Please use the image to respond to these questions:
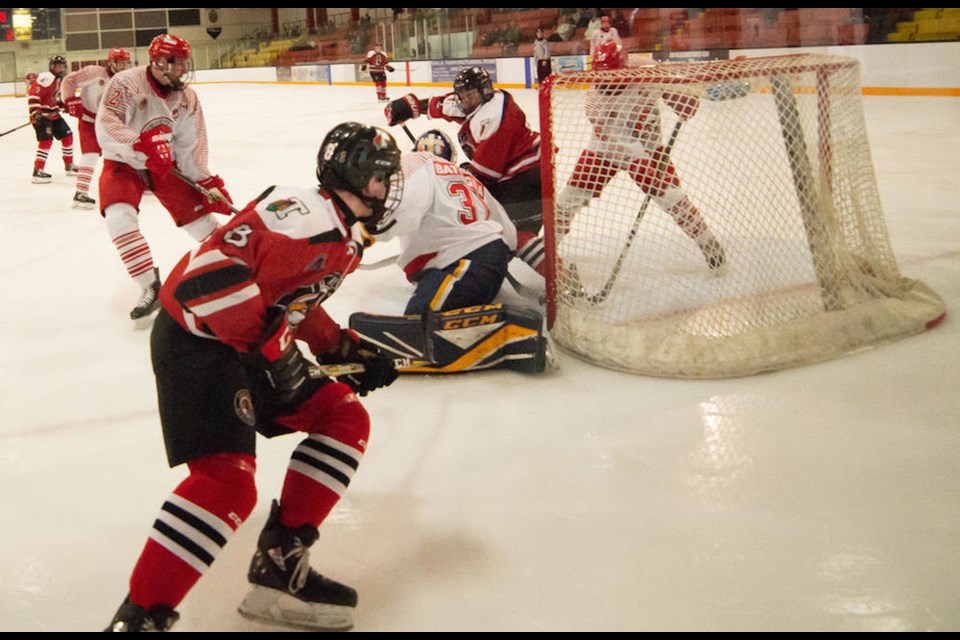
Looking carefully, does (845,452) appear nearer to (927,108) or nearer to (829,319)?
(829,319)

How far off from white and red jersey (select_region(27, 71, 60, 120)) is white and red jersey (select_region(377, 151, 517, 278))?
17.2ft

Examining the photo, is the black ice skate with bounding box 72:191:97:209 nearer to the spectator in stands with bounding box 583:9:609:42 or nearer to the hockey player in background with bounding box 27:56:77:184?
the hockey player in background with bounding box 27:56:77:184

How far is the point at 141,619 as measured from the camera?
1427mm

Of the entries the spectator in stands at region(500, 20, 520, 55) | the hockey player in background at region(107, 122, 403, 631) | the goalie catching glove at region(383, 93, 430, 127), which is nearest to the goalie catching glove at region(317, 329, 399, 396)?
the hockey player in background at region(107, 122, 403, 631)

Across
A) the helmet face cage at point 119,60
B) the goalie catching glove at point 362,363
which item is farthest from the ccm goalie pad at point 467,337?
the helmet face cage at point 119,60

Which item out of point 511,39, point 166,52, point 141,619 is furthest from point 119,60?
point 511,39

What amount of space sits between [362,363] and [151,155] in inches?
79.4

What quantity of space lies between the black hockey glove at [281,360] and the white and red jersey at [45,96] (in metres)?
6.50

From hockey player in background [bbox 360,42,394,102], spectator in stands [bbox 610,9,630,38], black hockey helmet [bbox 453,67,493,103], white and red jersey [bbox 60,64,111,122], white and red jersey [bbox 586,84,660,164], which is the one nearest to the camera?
white and red jersey [bbox 586,84,660,164]

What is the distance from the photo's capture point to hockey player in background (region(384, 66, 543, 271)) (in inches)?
152

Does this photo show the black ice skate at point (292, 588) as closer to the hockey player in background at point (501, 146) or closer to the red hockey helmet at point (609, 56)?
the hockey player in background at point (501, 146)

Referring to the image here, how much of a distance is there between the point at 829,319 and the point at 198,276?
2025 mm

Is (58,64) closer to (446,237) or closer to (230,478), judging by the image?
(446,237)

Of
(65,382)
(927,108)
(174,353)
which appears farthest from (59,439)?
(927,108)
